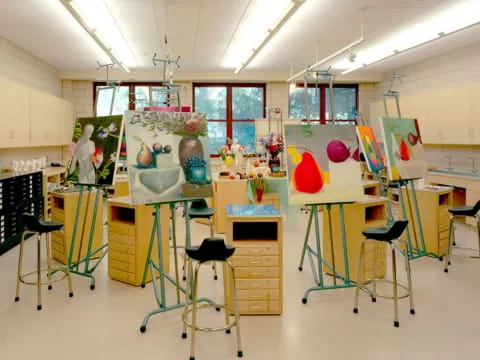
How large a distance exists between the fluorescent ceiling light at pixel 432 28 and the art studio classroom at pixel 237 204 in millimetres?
Answer: 48

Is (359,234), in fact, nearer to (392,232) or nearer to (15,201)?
(392,232)

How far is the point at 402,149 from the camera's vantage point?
4.68 m

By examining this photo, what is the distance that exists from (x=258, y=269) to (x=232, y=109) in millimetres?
8021

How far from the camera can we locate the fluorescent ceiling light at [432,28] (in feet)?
17.8

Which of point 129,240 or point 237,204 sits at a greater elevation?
point 237,204

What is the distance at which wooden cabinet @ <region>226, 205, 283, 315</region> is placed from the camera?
3.31 m

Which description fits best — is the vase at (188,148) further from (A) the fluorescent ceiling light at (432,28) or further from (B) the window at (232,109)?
(B) the window at (232,109)

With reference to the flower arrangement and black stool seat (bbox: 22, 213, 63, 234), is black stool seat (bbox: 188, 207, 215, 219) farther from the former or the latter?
black stool seat (bbox: 22, 213, 63, 234)

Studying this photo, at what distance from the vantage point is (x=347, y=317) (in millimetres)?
3332

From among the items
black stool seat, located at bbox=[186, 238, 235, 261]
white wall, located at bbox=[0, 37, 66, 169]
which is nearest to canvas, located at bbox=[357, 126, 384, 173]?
black stool seat, located at bbox=[186, 238, 235, 261]

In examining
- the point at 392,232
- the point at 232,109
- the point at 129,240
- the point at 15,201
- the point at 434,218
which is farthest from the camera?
the point at 232,109

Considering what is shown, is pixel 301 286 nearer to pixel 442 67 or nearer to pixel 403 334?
pixel 403 334

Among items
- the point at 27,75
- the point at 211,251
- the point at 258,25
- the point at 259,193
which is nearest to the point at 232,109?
the point at 258,25

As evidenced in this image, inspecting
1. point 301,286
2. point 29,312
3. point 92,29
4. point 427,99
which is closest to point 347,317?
point 301,286
